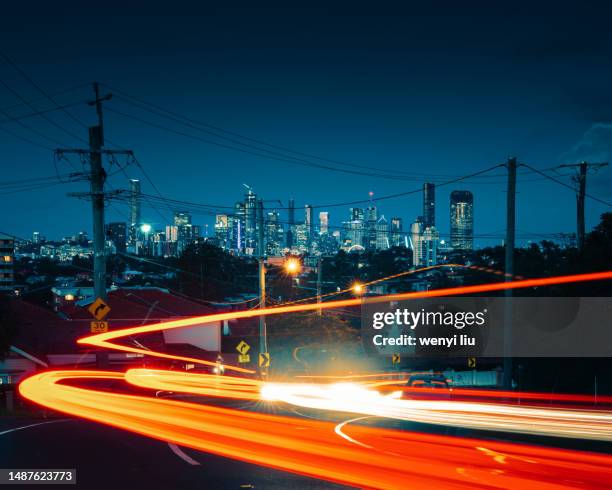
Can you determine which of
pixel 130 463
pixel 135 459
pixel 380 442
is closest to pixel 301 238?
pixel 380 442

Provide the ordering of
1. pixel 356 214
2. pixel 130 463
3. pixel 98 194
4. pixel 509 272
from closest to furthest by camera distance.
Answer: pixel 130 463 → pixel 509 272 → pixel 98 194 → pixel 356 214

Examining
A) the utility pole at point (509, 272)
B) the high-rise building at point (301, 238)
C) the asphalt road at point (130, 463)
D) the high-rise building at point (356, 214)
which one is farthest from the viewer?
the high-rise building at point (356, 214)

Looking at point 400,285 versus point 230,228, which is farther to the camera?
point 230,228

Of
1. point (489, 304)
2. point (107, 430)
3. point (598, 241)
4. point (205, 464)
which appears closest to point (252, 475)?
point (205, 464)

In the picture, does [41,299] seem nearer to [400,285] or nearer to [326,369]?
[400,285]

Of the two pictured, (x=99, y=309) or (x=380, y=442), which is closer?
(x=380, y=442)

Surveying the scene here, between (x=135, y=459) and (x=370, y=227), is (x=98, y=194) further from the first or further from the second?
(x=370, y=227)

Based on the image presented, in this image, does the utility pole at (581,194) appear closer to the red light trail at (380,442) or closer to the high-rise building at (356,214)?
the red light trail at (380,442)

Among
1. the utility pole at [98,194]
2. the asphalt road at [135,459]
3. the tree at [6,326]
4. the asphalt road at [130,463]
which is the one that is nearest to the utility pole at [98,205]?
the utility pole at [98,194]
